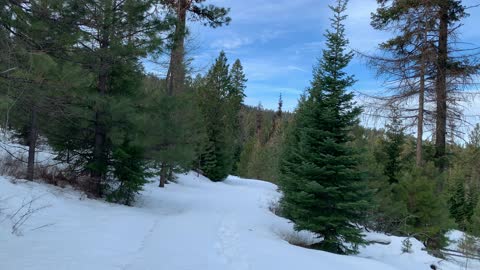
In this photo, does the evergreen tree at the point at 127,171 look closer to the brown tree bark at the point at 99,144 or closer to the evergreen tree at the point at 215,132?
the brown tree bark at the point at 99,144

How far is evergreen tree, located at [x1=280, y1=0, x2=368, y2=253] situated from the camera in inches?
369

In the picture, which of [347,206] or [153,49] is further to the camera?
[153,49]

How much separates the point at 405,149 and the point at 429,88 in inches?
109

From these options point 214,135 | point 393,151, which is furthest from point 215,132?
point 393,151

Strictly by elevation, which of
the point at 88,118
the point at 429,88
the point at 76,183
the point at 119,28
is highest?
the point at 119,28

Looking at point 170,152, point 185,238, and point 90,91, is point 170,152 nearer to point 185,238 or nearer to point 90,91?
point 90,91

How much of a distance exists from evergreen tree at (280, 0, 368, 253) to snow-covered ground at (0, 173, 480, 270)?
1.09 meters

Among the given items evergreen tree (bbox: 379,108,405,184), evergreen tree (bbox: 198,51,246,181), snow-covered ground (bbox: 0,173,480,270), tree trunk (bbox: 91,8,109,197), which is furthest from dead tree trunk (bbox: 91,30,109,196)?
evergreen tree (bbox: 198,51,246,181)

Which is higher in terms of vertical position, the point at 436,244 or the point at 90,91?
the point at 90,91

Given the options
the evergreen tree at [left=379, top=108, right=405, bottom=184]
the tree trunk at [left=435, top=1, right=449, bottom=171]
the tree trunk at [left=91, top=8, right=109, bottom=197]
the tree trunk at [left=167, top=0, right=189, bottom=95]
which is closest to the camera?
the tree trunk at [left=91, top=8, right=109, bottom=197]

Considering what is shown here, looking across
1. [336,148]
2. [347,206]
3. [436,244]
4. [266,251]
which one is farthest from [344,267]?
[436,244]

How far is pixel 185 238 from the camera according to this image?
25.8 ft

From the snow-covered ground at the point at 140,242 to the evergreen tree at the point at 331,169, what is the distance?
3.57 ft

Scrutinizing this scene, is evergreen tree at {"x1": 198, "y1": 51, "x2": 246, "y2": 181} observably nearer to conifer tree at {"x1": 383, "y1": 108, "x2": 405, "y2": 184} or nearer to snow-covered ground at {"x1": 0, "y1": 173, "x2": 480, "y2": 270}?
conifer tree at {"x1": 383, "y1": 108, "x2": 405, "y2": 184}
